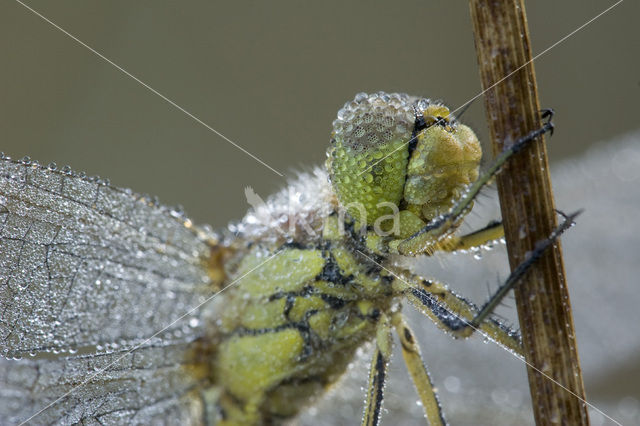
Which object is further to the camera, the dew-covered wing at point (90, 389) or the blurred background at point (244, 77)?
the blurred background at point (244, 77)

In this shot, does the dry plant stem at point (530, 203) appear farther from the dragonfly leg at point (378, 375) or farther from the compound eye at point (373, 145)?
the dragonfly leg at point (378, 375)

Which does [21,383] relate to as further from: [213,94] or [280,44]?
[280,44]

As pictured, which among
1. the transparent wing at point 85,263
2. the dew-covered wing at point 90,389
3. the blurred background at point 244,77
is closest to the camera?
the transparent wing at point 85,263

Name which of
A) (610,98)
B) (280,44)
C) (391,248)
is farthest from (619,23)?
(391,248)

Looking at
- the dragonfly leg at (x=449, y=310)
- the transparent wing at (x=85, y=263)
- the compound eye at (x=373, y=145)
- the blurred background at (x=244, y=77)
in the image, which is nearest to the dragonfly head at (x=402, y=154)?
the compound eye at (x=373, y=145)

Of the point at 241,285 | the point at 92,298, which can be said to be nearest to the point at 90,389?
the point at 92,298

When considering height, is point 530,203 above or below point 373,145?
below

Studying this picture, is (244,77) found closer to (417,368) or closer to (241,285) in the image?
(241,285)

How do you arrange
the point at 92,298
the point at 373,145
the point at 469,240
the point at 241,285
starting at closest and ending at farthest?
the point at 373,145 < the point at 469,240 < the point at 92,298 < the point at 241,285
